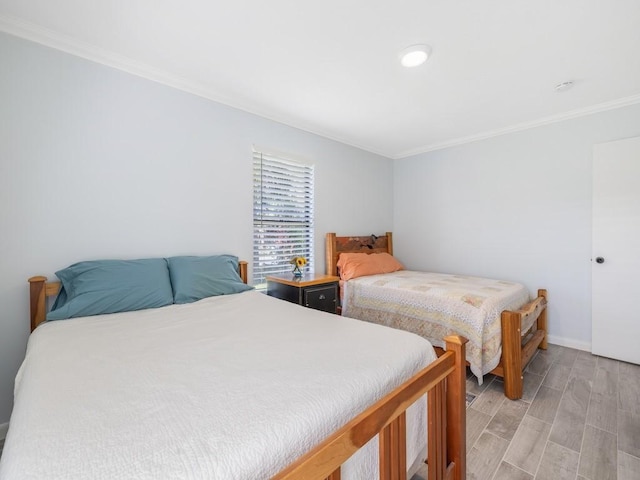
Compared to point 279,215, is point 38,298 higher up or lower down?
lower down

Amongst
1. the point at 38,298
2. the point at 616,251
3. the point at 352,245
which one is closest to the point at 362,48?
the point at 352,245

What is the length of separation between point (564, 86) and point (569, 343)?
98.7 inches

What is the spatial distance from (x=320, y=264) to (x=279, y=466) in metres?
2.76

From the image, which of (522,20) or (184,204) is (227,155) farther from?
(522,20)

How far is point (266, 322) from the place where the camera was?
5.19 feet

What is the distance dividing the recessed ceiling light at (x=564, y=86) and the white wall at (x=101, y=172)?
2626 millimetres

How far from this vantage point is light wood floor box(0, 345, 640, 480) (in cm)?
147

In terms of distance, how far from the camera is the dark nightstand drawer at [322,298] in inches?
103

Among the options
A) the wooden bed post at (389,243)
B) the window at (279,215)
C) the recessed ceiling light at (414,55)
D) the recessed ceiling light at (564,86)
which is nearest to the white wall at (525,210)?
the wooden bed post at (389,243)

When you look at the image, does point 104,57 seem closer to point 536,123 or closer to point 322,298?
point 322,298

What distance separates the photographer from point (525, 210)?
3221mm

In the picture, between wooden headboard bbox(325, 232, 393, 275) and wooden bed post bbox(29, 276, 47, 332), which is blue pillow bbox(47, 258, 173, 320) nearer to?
wooden bed post bbox(29, 276, 47, 332)

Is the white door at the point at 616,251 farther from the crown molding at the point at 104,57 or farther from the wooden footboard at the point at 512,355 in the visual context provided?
the crown molding at the point at 104,57

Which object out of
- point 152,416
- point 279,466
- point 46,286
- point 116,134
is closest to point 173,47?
point 116,134
